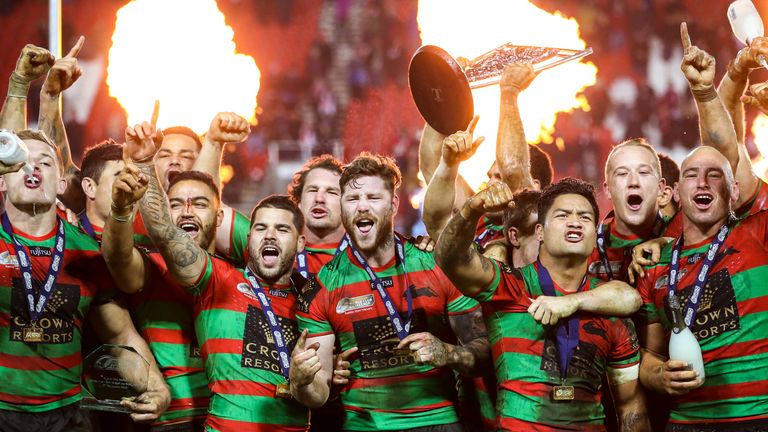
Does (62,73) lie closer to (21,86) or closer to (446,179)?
(21,86)

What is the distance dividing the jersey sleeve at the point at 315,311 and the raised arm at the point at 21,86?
1744 mm

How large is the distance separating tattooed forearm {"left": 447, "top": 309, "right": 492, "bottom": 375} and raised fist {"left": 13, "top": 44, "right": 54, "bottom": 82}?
7.69ft

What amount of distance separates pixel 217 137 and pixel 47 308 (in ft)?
5.03

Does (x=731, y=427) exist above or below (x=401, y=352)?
below

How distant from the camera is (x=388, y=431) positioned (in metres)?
4.29

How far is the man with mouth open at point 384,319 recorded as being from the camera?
431cm

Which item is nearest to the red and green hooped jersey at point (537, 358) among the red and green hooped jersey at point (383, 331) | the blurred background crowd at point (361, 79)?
the red and green hooped jersey at point (383, 331)

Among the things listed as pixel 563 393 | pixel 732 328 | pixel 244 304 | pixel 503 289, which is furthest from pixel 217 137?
pixel 732 328

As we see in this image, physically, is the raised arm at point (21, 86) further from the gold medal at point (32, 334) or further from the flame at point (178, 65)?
the flame at point (178, 65)

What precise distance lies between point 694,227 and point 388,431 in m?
1.66

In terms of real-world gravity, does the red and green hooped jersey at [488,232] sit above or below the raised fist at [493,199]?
below

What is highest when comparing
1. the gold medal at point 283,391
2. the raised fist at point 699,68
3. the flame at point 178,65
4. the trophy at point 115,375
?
the flame at point 178,65

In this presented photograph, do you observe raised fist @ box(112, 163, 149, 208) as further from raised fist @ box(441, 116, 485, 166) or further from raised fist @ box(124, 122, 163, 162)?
raised fist @ box(441, 116, 485, 166)

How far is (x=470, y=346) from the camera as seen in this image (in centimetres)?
434
